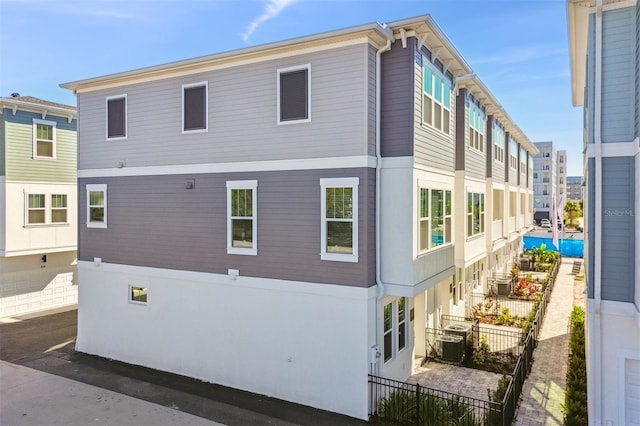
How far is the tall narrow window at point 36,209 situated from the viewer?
748 inches

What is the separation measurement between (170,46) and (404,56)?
814 centimetres

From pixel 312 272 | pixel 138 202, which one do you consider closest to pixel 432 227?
pixel 312 272

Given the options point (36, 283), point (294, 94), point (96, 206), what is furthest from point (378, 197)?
point (36, 283)

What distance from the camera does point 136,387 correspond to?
39.0 feet

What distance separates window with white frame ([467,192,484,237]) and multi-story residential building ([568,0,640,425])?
673cm

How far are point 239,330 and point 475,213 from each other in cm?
963

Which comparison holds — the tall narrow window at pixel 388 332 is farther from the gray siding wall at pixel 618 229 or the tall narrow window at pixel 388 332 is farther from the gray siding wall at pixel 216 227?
the gray siding wall at pixel 618 229

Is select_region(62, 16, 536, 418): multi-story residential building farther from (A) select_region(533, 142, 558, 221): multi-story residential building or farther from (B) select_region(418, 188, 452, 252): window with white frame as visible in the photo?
(A) select_region(533, 142, 558, 221): multi-story residential building

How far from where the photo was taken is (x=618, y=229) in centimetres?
834

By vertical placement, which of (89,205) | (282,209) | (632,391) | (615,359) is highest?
(89,205)

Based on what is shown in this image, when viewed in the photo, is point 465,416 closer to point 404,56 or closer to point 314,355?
point 314,355

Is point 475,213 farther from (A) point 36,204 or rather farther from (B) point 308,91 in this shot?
(A) point 36,204

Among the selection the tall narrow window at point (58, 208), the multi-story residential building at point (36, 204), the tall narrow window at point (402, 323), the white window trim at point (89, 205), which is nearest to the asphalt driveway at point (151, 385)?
the tall narrow window at point (402, 323)

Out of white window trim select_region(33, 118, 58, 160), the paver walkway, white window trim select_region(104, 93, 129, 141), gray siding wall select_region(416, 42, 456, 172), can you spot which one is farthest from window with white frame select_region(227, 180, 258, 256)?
white window trim select_region(33, 118, 58, 160)
